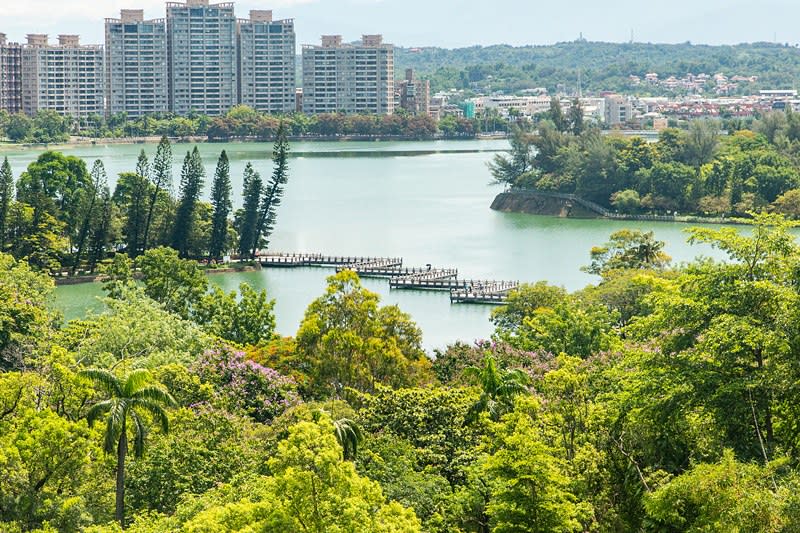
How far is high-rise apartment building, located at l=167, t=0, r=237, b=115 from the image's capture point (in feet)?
435

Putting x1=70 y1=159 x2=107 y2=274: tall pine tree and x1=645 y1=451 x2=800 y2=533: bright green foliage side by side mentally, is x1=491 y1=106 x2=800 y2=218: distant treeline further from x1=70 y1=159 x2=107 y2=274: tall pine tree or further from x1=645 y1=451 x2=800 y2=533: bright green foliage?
x1=645 y1=451 x2=800 y2=533: bright green foliage

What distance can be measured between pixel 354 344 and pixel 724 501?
9.97 metres

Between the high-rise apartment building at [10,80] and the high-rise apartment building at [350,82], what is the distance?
26.6 metres

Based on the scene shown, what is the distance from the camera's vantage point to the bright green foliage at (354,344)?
66.0 feet

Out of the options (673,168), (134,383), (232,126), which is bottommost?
(134,383)

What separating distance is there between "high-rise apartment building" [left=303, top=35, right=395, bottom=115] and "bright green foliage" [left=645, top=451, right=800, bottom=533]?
402 feet

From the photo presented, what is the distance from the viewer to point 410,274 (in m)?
41.9

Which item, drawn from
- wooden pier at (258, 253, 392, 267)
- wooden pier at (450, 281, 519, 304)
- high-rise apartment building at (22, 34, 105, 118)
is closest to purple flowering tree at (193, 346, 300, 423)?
wooden pier at (450, 281, 519, 304)

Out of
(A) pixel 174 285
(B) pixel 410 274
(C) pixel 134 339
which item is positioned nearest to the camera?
(C) pixel 134 339

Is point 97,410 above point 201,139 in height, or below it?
below

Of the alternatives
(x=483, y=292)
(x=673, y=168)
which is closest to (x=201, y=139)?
(x=673, y=168)

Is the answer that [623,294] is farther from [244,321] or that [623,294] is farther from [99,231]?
[99,231]

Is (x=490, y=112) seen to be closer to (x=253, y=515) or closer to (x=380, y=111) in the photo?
(x=380, y=111)

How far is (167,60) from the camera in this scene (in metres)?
133
